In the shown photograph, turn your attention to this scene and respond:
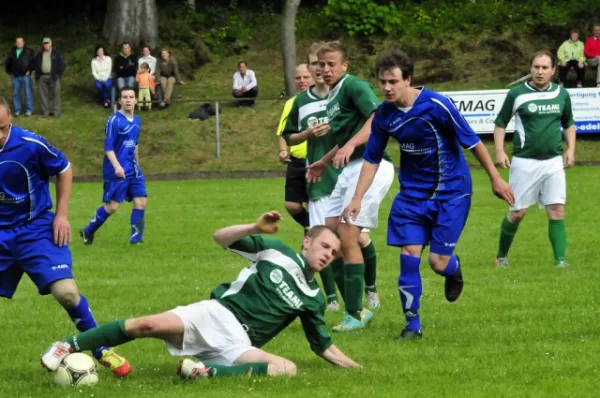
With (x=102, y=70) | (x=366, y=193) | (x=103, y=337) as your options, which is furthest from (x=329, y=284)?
(x=102, y=70)

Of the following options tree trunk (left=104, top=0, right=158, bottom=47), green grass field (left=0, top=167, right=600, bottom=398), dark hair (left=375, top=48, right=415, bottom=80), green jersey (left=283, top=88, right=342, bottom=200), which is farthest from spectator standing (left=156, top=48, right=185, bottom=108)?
dark hair (left=375, top=48, right=415, bottom=80)

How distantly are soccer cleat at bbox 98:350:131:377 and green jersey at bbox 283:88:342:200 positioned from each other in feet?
10.7

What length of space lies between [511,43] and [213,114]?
9921mm

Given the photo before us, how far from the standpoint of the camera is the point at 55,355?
24.2ft

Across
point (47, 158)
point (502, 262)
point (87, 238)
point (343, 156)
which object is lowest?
point (87, 238)

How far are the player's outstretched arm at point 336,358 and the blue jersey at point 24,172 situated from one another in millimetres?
2112

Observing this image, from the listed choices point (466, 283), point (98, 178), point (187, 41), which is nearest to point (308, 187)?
point (466, 283)

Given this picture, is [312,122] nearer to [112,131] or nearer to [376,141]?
[376,141]

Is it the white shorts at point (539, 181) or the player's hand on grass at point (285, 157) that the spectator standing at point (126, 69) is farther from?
the player's hand on grass at point (285, 157)

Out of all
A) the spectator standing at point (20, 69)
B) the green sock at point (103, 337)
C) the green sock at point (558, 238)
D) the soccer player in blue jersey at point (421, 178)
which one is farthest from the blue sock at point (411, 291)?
the spectator standing at point (20, 69)

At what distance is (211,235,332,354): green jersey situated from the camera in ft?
24.6

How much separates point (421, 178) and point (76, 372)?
9.99 ft

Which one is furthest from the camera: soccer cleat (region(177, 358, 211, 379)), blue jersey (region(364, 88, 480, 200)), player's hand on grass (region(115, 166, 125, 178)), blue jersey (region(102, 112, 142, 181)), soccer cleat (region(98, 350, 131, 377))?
blue jersey (region(102, 112, 142, 181))

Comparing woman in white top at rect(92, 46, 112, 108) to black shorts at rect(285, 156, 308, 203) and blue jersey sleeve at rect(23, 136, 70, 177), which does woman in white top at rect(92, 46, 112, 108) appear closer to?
black shorts at rect(285, 156, 308, 203)
